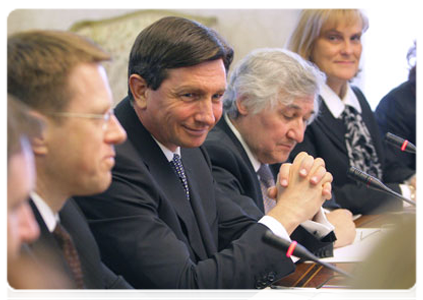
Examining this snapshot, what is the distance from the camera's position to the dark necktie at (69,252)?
4.74 ft

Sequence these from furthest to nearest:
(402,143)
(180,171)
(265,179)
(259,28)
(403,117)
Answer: (259,28), (403,117), (265,179), (402,143), (180,171)

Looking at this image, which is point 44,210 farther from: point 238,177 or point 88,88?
point 238,177

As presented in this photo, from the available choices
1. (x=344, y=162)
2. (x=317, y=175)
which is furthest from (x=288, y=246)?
(x=344, y=162)

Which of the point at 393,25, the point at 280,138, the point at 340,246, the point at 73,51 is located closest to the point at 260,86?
the point at 280,138

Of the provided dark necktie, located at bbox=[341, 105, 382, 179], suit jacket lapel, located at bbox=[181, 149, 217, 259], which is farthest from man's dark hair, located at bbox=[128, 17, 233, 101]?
dark necktie, located at bbox=[341, 105, 382, 179]

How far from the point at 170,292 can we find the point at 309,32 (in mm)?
2040

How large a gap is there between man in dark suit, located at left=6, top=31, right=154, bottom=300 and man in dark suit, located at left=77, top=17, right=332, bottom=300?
0.34 metres

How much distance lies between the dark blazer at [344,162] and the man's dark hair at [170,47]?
114 cm

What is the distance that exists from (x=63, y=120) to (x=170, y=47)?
2.22 feet

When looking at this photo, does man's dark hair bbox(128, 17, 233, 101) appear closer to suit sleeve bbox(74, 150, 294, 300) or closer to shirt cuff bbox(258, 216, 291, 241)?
suit sleeve bbox(74, 150, 294, 300)

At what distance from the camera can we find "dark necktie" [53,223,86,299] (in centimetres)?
144

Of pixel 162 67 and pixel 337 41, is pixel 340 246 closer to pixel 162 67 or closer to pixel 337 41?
pixel 162 67

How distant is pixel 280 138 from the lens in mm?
2596

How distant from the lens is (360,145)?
3.41 meters
